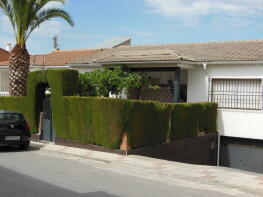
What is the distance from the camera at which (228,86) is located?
725 inches

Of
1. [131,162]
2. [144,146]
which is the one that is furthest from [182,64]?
[131,162]

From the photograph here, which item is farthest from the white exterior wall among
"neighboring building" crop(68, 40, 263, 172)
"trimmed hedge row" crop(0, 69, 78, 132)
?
"trimmed hedge row" crop(0, 69, 78, 132)

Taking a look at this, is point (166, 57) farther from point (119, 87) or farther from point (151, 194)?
point (151, 194)

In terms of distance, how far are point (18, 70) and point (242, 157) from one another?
37.6ft

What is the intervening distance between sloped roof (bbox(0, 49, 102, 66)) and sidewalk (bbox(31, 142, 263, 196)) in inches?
625

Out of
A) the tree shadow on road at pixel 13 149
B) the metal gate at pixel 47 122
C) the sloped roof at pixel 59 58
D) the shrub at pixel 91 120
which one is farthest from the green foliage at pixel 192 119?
the sloped roof at pixel 59 58

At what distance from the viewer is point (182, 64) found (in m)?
18.3

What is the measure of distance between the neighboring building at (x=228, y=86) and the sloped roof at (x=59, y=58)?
28.1ft

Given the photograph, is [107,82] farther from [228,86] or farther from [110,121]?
[228,86]

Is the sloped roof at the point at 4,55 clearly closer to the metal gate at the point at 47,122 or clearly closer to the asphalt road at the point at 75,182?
the metal gate at the point at 47,122

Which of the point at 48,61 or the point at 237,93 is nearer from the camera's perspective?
the point at 237,93

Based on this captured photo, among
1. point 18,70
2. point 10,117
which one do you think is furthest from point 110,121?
point 18,70

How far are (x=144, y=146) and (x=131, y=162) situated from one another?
6.65 feet

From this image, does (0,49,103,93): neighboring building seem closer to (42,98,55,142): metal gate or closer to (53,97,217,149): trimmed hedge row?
(42,98,55,142): metal gate
